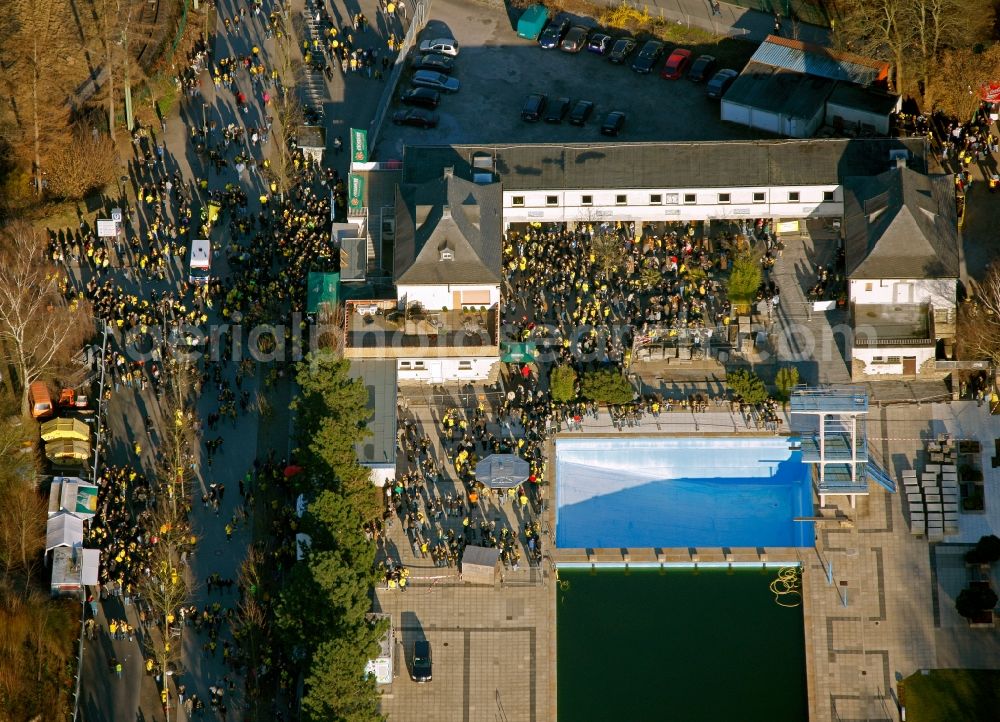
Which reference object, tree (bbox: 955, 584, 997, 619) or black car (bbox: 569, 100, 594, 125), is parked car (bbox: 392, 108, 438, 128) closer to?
black car (bbox: 569, 100, 594, 125)

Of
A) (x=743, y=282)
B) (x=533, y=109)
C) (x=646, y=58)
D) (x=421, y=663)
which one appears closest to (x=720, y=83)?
(x=646, y=58)

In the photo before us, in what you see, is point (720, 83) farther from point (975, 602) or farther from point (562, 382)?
point (975, 602)

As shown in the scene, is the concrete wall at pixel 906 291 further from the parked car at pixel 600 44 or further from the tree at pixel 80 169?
the tree at pixel 80 169

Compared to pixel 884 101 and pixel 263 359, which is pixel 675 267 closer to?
pixel 884 101

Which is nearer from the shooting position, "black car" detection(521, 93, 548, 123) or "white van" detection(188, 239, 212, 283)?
"white van" detection(188, 239, 212, 283)

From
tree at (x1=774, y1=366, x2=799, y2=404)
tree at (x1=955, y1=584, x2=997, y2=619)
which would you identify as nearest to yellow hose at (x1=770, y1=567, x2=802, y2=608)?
tree at (x1=955, y1=584, x2=997, y2=619)

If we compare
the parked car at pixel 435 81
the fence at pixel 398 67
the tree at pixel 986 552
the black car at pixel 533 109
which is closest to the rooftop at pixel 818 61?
the black car at pixel 533 109

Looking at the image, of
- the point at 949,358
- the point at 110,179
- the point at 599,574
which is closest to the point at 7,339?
the point at 110,179
